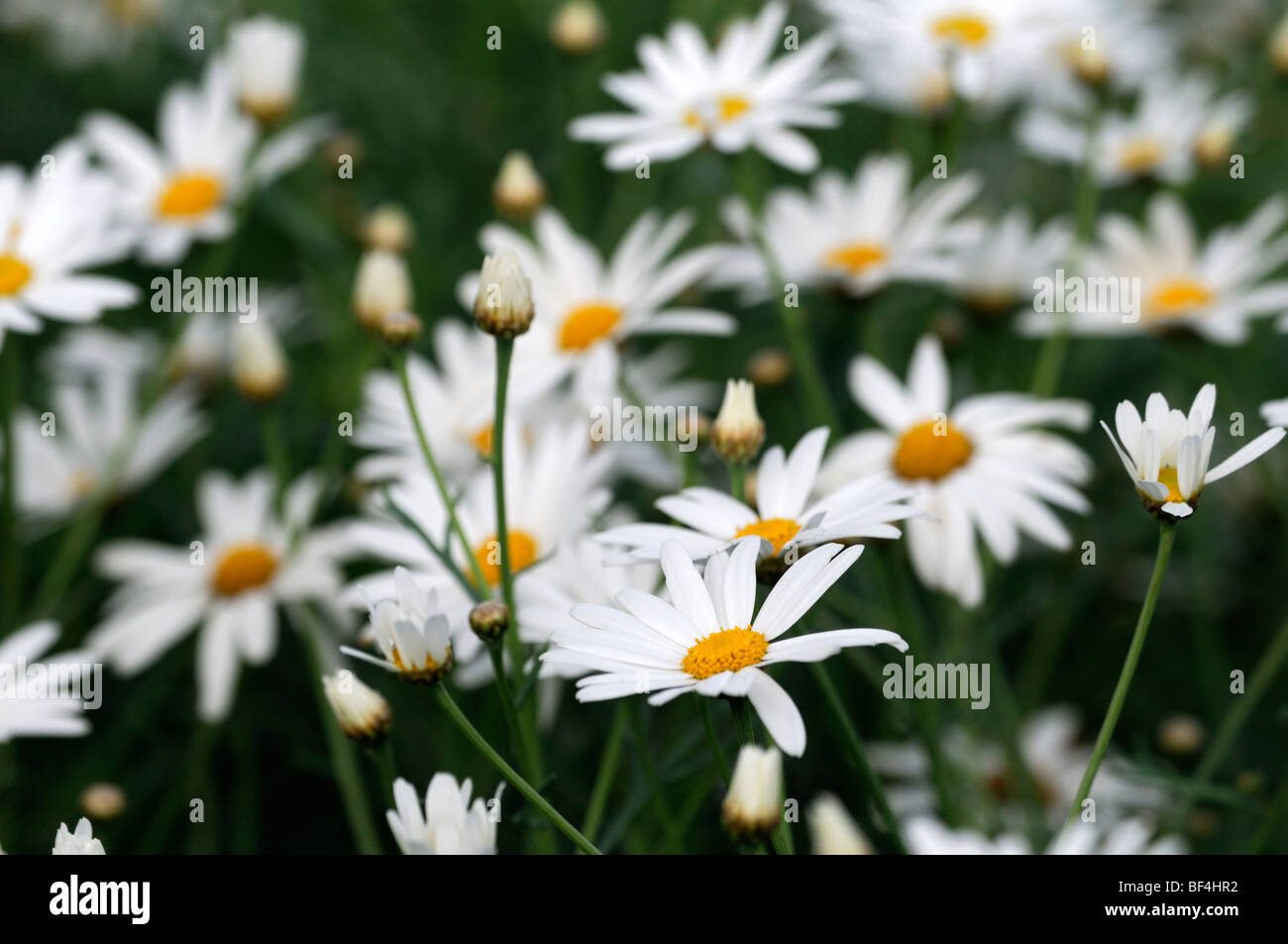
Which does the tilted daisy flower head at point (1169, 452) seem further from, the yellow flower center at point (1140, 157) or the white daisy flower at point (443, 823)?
the yellow flower center at point (1140, 157)

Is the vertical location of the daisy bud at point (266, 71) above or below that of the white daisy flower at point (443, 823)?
above

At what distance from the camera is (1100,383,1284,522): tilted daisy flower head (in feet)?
2.40

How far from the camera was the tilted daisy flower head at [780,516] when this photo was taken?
78 cm

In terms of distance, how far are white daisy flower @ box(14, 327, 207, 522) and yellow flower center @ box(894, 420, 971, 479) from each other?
77cm

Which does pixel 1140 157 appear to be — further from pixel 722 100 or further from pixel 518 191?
pixel 518 191

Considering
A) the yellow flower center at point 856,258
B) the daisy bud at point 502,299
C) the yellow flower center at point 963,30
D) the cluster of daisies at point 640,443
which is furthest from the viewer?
the yellow flower center at point 963,30

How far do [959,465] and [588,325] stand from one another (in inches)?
14.7

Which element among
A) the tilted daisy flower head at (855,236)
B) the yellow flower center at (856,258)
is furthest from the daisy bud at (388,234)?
the yellow flower center at (856,258)

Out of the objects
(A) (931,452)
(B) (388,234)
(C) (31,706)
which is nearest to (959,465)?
(A) (931,452)

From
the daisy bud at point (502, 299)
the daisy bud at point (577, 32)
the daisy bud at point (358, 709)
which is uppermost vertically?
the daisy bud at point (577, 32)

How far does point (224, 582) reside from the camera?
1.32 meters

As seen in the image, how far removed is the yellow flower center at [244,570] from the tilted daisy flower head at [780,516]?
0.54 meters

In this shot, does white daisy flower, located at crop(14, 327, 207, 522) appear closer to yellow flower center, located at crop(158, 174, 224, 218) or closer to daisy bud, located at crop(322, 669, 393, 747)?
yellow flower center, located at crop(158, 174, 224, 218)
